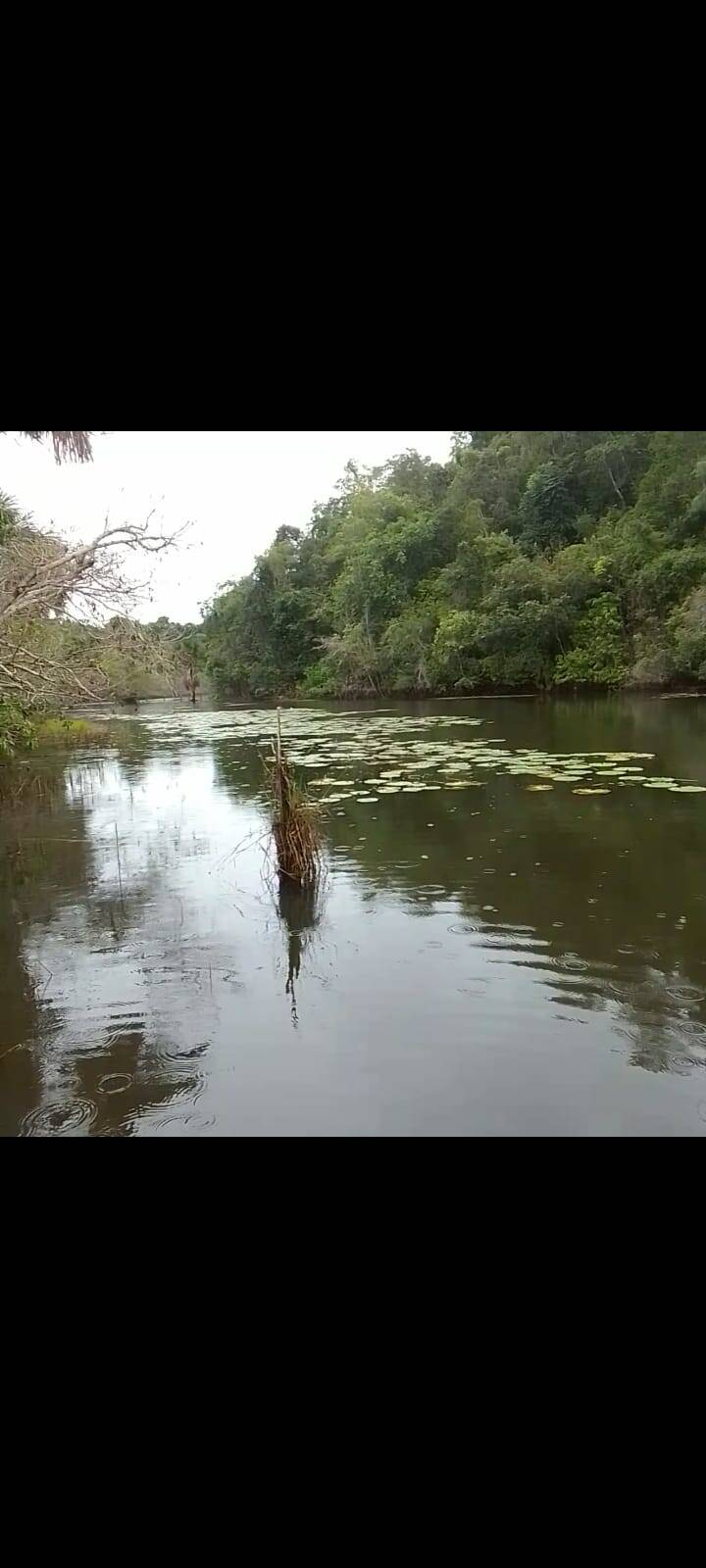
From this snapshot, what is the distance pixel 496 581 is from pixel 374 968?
21498 millimetres

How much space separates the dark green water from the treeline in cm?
1355

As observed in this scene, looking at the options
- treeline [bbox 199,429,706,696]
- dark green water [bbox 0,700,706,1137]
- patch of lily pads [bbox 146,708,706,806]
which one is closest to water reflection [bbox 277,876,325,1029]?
dark green water [bbox 0,700,706,1137]

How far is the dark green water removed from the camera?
10.1ft

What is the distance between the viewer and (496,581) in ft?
80.0

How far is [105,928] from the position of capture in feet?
17.2

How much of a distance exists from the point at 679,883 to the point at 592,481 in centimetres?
2436

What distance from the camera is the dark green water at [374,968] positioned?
10.1 ft

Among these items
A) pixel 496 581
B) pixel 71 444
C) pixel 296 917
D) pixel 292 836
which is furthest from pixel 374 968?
pixel 496 581

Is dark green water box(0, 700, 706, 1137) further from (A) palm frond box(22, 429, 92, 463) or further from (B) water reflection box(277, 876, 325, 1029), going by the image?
(A) palm frond box(22, 429, 92, 463)

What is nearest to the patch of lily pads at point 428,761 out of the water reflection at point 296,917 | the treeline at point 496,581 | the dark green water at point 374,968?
the dark green water at point 374,968

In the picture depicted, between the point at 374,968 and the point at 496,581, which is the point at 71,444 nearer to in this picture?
the point at 374,968

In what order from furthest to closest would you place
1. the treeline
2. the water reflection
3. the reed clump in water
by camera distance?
the treeline
the reed clump in water
the water reflection
